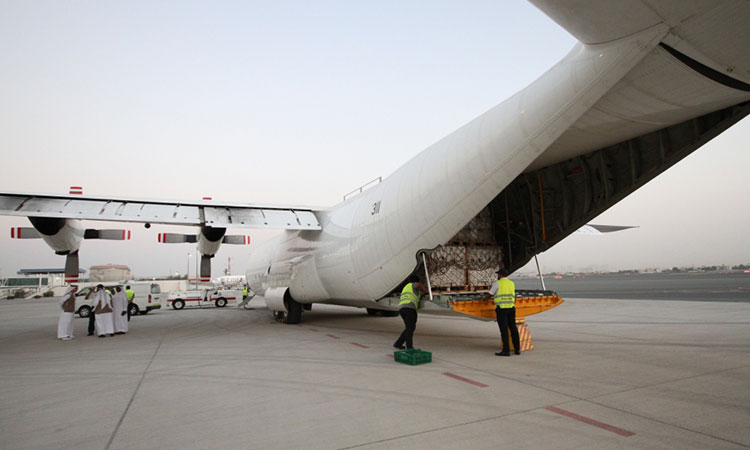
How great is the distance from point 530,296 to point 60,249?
12.6 meters

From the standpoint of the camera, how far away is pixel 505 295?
23.4 feet

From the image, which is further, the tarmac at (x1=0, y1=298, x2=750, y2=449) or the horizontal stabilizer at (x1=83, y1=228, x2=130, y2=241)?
the horizontal stabilizer at (x1=83, y1=228, x2=130, y2=241)

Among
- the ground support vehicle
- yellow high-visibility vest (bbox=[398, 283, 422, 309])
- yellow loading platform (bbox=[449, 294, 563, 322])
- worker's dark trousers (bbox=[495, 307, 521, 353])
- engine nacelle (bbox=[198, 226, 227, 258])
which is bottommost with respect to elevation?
the ground support vehicle

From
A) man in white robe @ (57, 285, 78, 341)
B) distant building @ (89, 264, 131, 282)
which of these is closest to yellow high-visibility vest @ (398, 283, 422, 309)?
man in white robe @ (57, 285, 78, 341)

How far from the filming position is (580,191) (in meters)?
8.52

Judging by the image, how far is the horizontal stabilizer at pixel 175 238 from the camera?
15328 millimetres

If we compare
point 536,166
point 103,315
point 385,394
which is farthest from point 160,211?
point 536,166

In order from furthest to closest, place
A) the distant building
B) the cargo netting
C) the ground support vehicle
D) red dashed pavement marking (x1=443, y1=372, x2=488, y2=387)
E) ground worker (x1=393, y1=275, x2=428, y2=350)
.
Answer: the distant building < the ground support vehicle < the cargo netting < ground worker (x1=393, y1=275, x2=428, y2=350) < red dashed pavement marking (x1=443, y1=372, x2=488, y2=387)

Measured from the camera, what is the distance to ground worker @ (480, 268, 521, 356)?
7.11 meters

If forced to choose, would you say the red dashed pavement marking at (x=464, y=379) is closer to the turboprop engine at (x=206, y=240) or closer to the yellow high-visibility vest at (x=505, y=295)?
the yellow high-visibility vest at (x=505, y=295)

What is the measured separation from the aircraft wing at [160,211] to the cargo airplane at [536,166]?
1.6 inches

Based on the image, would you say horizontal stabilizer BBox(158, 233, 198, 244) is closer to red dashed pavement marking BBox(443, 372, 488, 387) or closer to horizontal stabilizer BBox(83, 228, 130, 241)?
horizontal stabilizer BBox(83, 228, 130, 241)

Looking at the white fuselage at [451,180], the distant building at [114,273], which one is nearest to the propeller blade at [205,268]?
the white fuselage at [451,180]

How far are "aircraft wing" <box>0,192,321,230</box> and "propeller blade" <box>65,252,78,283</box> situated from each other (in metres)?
2.76
